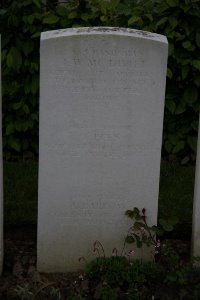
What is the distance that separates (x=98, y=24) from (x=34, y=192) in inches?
70.0

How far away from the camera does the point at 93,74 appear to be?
3891 millimetres

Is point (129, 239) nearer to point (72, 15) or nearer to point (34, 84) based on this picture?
point (34, 84)

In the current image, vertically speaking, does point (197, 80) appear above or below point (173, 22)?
below

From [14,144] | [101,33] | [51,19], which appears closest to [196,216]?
[101,33]

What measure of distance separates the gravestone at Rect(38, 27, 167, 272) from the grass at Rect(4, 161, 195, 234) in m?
0.81

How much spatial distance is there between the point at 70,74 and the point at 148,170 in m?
0.83

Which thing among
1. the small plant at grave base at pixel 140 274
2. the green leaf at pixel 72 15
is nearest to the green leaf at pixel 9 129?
the green leaf at pixel 72 15

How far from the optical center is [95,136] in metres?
4.01

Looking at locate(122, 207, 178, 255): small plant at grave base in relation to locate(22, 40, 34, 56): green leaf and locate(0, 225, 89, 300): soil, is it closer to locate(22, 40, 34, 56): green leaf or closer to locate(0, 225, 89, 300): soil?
locate(0, 225, 89, 300): soil

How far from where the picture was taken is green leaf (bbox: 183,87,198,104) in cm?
594

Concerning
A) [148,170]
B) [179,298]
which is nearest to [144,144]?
[148,170]

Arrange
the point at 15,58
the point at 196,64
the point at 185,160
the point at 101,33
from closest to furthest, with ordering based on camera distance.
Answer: the point at 101,33 < the point at 196,64 < the point at 15,58 < the point at 185,160

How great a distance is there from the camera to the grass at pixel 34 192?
4973 mm

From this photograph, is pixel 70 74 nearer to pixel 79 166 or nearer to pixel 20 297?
pixel 79 166
